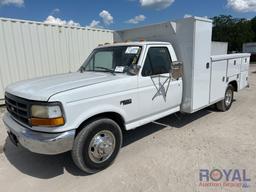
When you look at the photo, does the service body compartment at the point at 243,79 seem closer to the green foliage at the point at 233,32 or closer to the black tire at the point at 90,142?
the black tire at the point at 90,142

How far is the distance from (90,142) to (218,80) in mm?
3934

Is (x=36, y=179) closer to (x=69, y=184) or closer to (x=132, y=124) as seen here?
(x=69, y=184)

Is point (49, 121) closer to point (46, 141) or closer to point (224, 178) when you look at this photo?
point (46, 141)

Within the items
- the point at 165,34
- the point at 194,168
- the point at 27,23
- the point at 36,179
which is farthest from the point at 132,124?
the point at 27,23

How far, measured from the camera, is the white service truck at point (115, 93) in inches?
110

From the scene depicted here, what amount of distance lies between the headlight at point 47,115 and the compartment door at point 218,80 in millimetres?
3944

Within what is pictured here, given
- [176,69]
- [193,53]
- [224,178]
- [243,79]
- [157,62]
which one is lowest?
[224,178]

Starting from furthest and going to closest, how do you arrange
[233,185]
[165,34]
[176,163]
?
[165,34]
[176,163]
[233,185]

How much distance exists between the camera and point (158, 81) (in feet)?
13.0

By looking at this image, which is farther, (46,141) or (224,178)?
(224,178)

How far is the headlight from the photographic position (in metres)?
2.68

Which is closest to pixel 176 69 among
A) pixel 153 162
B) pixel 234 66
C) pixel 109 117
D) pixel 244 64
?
pixel 109 117

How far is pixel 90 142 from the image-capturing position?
3.12 metres

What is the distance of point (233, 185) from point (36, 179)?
113 inches
